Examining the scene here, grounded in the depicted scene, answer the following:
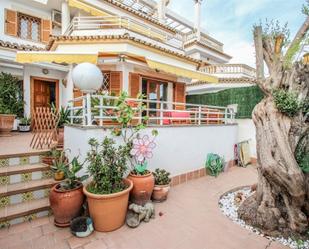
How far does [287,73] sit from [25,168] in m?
8.67

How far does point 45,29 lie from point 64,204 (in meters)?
15.7

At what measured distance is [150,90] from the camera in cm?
1342

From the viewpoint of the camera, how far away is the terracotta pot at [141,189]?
5680 millimetres

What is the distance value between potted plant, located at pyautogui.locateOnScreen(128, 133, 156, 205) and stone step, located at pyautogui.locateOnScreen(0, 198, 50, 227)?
8.49ft

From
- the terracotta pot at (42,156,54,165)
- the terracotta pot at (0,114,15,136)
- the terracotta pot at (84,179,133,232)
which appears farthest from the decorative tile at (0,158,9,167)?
the terracotta pot at (0,114,15,136)

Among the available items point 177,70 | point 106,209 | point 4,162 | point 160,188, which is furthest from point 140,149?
point 177,70

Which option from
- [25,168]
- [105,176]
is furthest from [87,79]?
[25,168]

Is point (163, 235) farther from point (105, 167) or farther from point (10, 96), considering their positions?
point (10, 96)

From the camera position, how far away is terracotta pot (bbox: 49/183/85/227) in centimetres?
478

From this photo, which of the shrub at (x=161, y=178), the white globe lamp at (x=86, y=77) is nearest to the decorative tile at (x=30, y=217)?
the shrub at (x=161, y=178)

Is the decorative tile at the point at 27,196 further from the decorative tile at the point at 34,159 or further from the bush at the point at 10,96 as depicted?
the bush at the point at 10,96

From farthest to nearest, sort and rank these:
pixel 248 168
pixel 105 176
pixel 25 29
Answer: pixel 25 29
pixel 248 168
pixel 105 176

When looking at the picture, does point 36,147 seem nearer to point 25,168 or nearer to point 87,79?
point 25,168

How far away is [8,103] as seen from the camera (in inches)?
450
